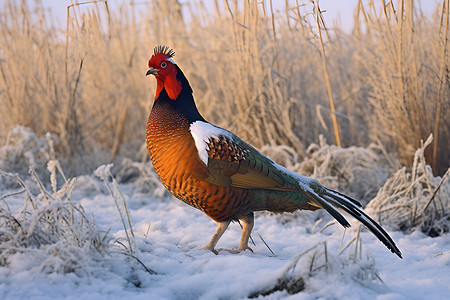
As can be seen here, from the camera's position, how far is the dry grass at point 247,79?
3.85 meters

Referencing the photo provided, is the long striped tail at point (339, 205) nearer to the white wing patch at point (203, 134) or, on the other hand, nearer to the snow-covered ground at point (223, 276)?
the snow-covered ground at point (223, 276)

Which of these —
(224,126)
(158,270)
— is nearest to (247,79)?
(224,126)

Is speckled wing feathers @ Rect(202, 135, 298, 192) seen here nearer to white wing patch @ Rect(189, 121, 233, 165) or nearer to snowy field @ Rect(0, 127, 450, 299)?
white wing patch @ Rect(189, 121, 233, 165)

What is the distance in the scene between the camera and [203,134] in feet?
8.50

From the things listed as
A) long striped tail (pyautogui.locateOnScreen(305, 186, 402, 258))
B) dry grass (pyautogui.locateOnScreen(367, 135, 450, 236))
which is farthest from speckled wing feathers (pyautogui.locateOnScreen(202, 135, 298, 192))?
dry grass (pyautogui.locateOnScreen(367, 135, 450, 236))

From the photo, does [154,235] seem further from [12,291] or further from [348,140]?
[348,140]

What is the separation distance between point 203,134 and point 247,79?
2.09 meters

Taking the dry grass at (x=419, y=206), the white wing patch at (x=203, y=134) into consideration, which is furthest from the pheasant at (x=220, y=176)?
the dry grass at (x=419, y=206)

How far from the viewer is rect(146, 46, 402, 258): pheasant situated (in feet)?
8.35

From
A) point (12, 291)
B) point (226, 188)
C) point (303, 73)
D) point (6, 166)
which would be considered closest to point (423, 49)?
point (303, 73)

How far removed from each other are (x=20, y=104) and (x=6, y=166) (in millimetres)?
685

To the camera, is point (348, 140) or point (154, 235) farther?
point (348, 140)

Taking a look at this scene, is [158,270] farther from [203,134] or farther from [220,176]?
[203,134]

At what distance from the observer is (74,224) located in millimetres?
2016
